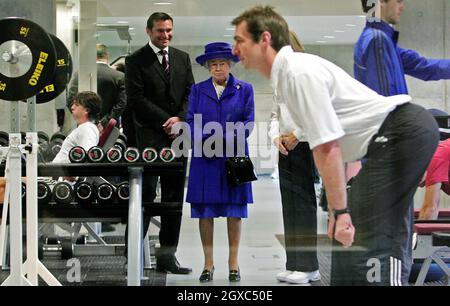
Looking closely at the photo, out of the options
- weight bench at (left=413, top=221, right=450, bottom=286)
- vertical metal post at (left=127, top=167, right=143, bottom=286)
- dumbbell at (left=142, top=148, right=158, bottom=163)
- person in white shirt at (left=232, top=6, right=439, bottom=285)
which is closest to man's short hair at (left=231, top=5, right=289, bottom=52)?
person in white shirt at (left=232, top=6, right=439, bottom=285)

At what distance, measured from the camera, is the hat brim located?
13.1 ft

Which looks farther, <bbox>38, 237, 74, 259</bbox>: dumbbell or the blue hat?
<bbox>38, 237, 74, 259</bbox>: dumbbell

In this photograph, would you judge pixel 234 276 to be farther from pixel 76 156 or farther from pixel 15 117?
pixel 15 117

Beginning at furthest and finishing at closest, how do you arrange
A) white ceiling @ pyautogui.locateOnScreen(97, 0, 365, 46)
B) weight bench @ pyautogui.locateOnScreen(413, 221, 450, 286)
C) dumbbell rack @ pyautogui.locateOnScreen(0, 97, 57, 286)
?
weight bench @ pyautogui.locateOnScreen(413, 221, 450, 286), white ceiling @ pyautogui.locateOnScreen(97, 0, 365, 46), dumbbell rack @ pyautogui.locateOnScreen(0, 97, 57, 286)

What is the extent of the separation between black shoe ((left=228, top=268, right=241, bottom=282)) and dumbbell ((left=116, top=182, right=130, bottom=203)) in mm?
645

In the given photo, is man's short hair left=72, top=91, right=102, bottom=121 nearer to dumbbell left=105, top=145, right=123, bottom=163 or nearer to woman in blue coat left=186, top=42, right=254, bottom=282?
dumbbell left=105, top=145, right=123, bottom=163

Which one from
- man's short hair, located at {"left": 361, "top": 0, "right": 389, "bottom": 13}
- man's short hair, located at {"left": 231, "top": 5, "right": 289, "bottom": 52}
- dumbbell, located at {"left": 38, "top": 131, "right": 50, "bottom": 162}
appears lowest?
dumbbell, located at {"left": 38, "top": 131, "right": 50, "bottom": 162}

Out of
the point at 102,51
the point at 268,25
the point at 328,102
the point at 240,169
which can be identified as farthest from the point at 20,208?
the point at 328,102

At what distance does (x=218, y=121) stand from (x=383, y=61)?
2.70 ft

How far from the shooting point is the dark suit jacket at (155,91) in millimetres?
4090

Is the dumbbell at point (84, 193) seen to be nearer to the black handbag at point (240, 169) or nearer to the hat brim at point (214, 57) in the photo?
the black handbag at point (240, 169)

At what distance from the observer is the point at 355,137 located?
10.9 ft

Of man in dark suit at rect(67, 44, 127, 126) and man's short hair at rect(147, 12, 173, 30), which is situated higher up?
man's short hair at rect(147, 12, 173, 30)
